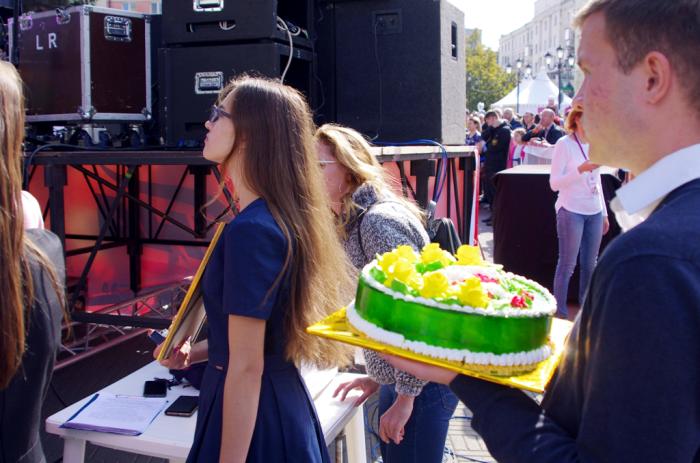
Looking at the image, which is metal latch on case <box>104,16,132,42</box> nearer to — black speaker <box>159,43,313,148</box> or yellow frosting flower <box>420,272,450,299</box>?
black speaker <box>159,43,313,148</box>

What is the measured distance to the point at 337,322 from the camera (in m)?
1.40

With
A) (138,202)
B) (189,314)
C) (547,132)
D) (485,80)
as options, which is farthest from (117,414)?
(485,80)

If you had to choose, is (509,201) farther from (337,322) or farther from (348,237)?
(337,322)

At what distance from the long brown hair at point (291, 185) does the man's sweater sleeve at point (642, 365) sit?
0.89m

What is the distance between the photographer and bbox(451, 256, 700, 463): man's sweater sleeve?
790 millimetres

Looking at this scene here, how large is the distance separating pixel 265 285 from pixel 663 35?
101 centimetres

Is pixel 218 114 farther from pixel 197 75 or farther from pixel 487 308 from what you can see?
pixel 197 75

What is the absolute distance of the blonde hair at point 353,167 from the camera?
2.27m

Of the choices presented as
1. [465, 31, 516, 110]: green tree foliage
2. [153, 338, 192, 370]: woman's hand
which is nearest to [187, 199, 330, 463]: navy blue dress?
[153, 338, 192, 370]: woman's hand

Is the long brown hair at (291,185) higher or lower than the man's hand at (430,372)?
higher

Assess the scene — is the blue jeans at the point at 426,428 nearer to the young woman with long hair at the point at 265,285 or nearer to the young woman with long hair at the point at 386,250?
the young woman with long hair at the point at 386,250

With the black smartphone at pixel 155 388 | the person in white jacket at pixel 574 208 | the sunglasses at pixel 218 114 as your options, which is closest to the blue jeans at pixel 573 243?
the person in white jacket at pixel 574 208

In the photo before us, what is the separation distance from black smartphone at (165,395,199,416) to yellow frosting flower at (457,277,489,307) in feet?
4.27

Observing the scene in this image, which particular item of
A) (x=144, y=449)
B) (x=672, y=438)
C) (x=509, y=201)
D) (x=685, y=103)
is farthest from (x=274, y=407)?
(x=509, y=201)
